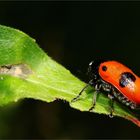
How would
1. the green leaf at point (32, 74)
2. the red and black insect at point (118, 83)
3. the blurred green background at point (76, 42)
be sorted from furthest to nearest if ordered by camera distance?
the blurred green background at point (76, 42)
the red and black insect at point (118, 83)
the green leaf at point (32, 74)

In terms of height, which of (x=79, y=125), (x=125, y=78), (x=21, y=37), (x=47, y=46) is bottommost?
(x=79, y=125)

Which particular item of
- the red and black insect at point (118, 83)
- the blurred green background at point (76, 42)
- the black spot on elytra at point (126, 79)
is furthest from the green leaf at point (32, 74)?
the blurred green background at point (76, 42)

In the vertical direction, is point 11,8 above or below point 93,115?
above

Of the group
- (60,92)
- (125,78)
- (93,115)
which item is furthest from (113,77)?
(93,115)

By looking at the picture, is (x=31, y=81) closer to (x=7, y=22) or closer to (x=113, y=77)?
(x=113, y=77)

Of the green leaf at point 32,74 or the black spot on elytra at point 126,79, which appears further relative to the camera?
the black spot on elytra at point 126,79

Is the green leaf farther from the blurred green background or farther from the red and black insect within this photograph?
the blurred green background

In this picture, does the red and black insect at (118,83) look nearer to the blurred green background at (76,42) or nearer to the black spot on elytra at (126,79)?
the black spot on elytra at (126,79)

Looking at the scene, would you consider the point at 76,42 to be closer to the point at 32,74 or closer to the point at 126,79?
the point at 126,79
